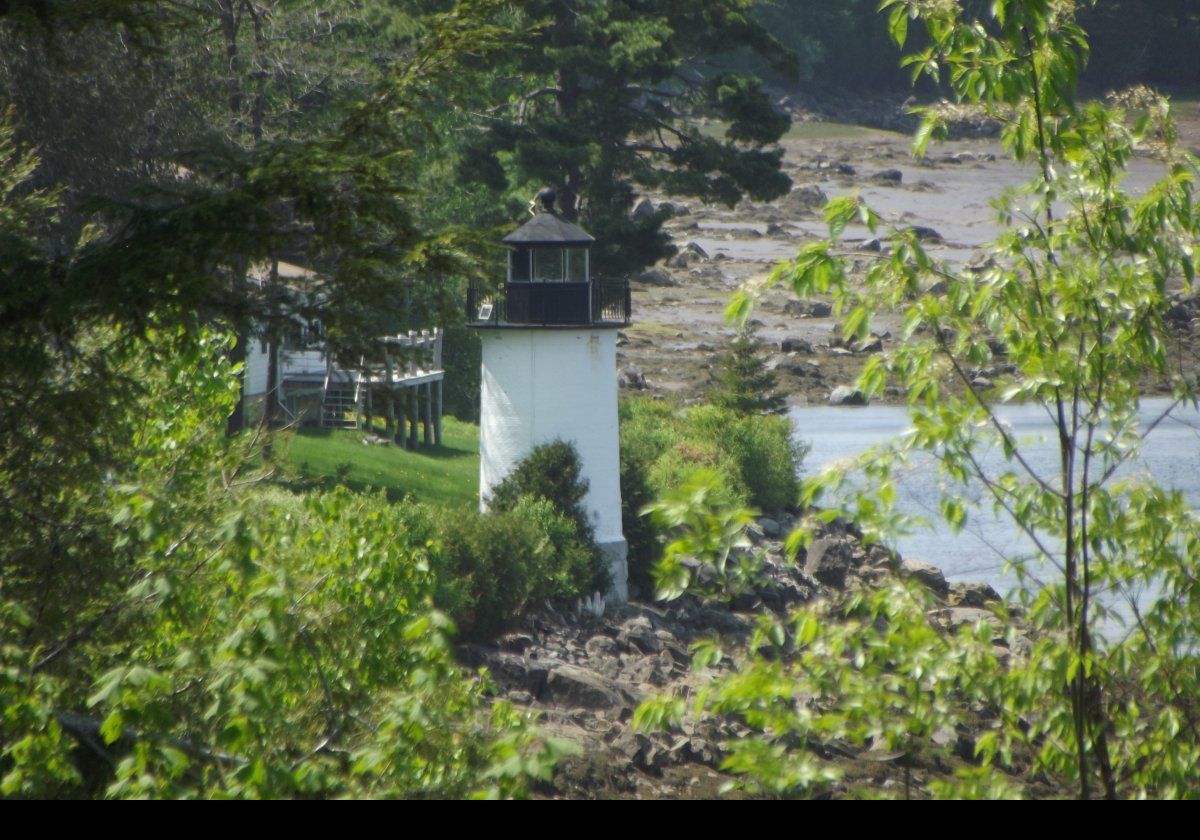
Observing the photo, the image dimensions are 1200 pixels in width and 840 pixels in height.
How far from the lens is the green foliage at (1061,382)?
535 cm

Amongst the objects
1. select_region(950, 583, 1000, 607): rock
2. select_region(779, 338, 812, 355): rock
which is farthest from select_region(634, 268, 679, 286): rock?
select_region(950, 583, 1000, 607): rock

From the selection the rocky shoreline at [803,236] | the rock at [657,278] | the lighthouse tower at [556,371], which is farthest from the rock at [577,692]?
the rock at [657,278]

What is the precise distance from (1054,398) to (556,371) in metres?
18.1

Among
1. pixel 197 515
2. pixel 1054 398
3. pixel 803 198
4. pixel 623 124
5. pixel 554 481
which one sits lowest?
pixel 554 481

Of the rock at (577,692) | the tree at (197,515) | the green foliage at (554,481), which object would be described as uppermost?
the tree at (197,515)

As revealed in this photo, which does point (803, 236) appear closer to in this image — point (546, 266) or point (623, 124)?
point (623, 124)

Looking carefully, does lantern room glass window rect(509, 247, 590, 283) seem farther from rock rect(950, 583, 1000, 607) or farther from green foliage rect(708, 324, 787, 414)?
green foliage rect(708, 324, 787, 414)

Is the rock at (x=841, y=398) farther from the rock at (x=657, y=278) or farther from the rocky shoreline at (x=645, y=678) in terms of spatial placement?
the rocky shoreline at (x=645, y=678)

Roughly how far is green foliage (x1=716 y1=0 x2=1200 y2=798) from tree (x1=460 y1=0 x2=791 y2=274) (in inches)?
935

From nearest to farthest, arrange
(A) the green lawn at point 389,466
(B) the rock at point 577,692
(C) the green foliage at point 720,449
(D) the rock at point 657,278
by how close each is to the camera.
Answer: (B) the rock at point 577,692 → (A) the green lawn at point 389,466 → (C) the green foliage at point 720,449 → (D) the rock at point 657,278

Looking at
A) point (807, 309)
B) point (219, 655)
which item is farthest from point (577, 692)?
point (807, 309)

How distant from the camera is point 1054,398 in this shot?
5449 millimetres

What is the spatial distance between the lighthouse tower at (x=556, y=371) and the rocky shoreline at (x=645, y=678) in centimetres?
145
